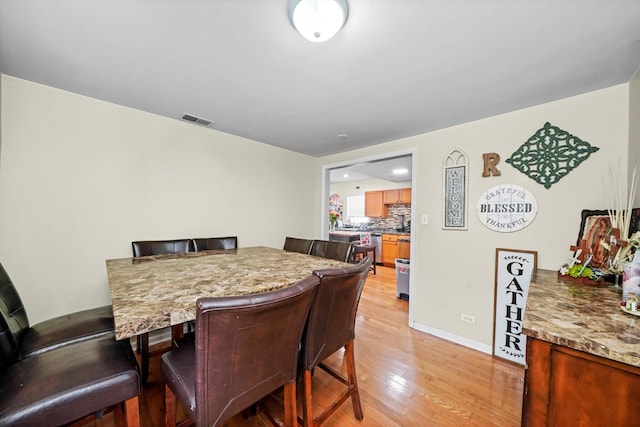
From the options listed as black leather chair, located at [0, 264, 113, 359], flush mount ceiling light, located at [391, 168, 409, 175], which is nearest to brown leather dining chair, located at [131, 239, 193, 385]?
black leather chair, located at [0, 264, 113, 359]

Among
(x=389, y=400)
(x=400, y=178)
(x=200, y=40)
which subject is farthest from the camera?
(x=400, y=178)

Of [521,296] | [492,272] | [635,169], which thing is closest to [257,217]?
[492,272]

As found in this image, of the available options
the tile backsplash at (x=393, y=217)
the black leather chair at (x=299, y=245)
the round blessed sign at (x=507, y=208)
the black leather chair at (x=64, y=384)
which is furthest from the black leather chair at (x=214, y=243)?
the tile backsplash at (x=393, y=217)

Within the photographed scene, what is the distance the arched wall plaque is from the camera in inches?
99.6

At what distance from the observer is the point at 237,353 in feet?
2.73

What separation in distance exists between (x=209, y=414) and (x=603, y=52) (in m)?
2.72

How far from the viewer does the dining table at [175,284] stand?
2.63ft

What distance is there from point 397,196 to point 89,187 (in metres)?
5.95

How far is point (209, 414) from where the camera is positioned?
0.83 meters

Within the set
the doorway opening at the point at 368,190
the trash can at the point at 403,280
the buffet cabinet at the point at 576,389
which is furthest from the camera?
the doorway opening at the point at 368,190

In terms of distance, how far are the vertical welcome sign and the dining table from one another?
66.3 inches

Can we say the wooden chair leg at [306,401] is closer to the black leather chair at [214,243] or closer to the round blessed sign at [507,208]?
the black leather chair at [214,243]

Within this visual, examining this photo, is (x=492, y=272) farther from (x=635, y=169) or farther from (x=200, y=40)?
(x=200, y=40)

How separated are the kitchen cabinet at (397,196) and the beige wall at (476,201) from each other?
3.31 meters
